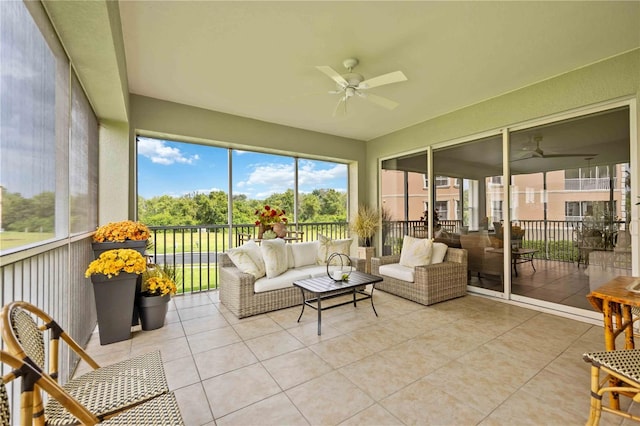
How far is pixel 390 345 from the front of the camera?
261 cm

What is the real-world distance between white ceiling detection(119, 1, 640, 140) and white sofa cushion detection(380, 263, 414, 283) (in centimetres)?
251

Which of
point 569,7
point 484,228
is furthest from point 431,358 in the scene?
point 569,7

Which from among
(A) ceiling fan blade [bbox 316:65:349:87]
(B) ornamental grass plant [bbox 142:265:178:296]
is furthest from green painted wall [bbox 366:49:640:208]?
(B) ornamental grass plant [bbox 142:265:178:296]

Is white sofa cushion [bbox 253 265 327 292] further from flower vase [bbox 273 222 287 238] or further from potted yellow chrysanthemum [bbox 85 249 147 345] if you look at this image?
potted yellow chrysanthemum [bbox 85 249 147 345]

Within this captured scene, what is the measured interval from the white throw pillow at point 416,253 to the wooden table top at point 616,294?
2126 mm

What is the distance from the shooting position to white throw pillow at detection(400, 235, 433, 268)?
13.5ft

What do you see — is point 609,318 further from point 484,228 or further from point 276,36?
point 276,36

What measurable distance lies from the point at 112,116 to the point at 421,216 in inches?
199

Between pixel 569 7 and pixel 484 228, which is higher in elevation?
pixel 569 7

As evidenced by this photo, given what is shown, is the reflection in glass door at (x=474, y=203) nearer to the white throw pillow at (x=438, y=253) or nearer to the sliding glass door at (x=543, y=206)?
the sliding glass door at (x=543, y=206)

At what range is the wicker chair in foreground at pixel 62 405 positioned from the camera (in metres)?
0.84

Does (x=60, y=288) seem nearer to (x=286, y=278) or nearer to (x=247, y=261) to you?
(x=247, y=261)

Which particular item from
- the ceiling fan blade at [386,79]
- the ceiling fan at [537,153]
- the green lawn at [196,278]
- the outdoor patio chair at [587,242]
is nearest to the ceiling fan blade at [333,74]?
the ceiling fan blade at [386,79]

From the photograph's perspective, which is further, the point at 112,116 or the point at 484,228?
the point at 484,228
